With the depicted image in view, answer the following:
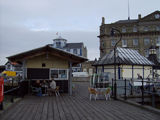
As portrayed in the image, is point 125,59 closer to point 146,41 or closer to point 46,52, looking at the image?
point 46,52

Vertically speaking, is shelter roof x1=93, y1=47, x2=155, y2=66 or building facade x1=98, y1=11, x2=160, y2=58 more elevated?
building facade x1=98, y1=11, x2=160, y2=58

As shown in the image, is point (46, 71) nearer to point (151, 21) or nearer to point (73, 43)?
point (151, 21)

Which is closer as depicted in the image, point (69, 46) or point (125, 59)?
point (125, 59)

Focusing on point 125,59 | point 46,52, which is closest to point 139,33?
point 125,59

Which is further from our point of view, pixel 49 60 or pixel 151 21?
pixel 151 21

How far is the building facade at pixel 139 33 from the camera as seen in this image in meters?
49.4

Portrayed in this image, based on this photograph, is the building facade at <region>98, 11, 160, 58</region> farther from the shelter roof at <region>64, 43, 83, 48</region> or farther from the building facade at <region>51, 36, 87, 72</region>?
the shelter roof at <region>64, 43, 83, 48</region>

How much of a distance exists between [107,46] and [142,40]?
8.63 metres

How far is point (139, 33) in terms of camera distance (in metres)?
50.1

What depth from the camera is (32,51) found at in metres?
14.3

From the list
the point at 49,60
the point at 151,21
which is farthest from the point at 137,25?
the point at 49,60

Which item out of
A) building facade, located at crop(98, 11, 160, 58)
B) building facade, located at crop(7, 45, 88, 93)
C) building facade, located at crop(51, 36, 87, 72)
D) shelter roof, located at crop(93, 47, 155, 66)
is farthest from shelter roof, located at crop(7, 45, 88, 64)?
building facade, located at crop(51, 36, 87, 72)

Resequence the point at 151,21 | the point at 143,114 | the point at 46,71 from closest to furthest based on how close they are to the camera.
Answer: the point at 143,114 < the point at 46,71 < the point at 151,21

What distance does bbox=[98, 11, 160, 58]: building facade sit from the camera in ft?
162
